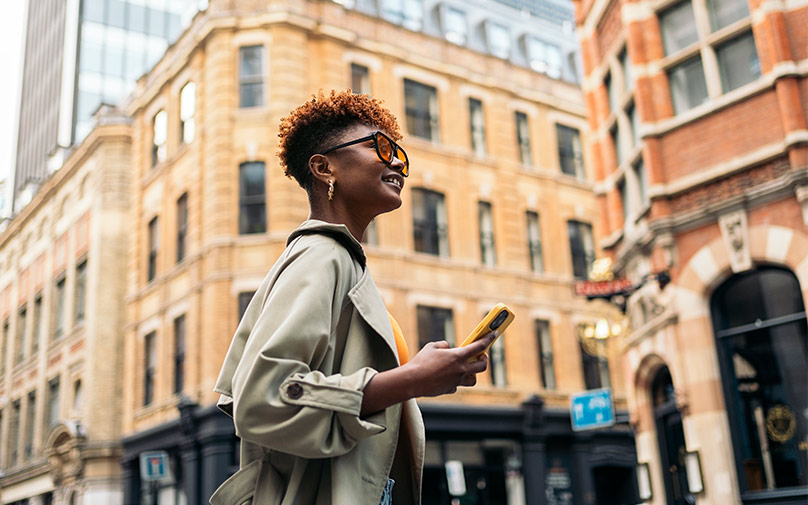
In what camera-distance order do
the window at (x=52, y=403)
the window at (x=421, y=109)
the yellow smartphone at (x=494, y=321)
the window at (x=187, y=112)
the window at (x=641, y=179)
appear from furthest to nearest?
the window at (x=52, y=403), the window at (x=421, y=109), the window at (x=187, y=112), the window at (x=641, y=179), the yellow smartphone at (x=494, y=321)

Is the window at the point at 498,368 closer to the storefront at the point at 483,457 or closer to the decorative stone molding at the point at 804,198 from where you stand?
the storefront at the point at 483,457

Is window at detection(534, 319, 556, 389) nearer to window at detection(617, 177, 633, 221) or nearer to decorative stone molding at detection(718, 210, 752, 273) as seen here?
window at detection(617, 177, 633, 221)

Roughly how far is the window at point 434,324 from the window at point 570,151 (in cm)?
835

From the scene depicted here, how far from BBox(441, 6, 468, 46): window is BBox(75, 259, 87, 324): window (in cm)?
1614

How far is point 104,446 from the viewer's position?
27.9 meters

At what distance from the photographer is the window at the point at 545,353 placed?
27.8 m

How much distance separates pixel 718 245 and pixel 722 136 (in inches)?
67.1

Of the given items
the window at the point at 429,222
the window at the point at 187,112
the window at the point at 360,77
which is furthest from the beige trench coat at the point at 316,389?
the window at the point at 360,77

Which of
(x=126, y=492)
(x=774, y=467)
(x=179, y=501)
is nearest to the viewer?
(x=774, y=467)

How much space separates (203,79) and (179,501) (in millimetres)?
12480

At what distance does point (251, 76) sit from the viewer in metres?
25.0

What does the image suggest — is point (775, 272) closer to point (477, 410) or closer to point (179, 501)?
point (477, 410)

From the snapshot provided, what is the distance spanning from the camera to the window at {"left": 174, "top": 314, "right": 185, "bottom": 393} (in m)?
24.8

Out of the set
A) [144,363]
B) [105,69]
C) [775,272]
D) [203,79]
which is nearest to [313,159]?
[775,272]
